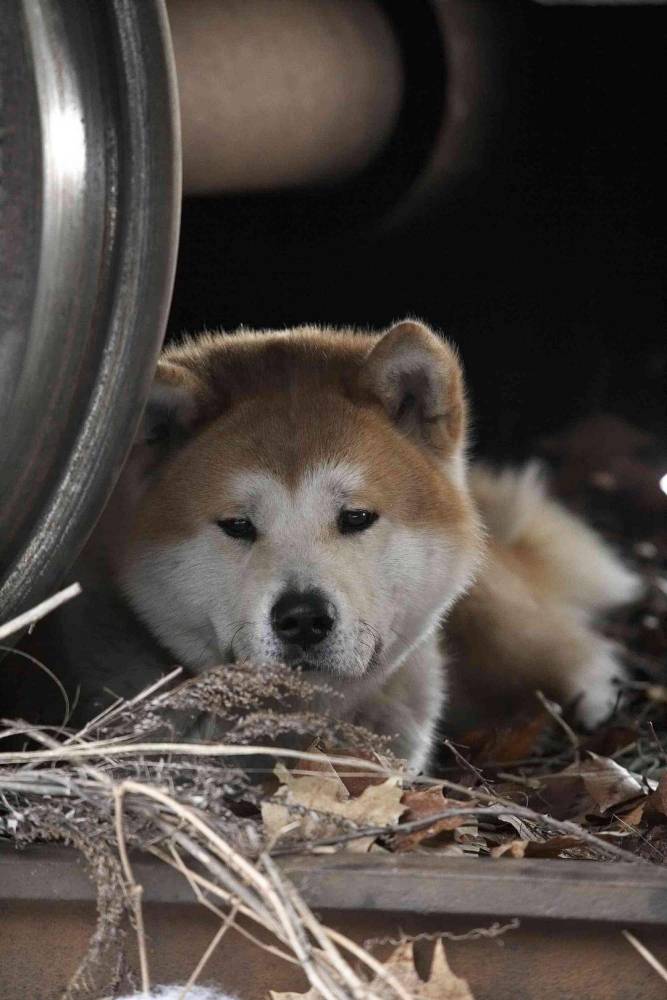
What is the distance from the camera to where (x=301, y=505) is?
188 centimetres

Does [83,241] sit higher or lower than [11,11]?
Result: lower

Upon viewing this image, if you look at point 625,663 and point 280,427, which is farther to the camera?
point 625,663

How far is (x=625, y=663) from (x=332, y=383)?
4.46ft

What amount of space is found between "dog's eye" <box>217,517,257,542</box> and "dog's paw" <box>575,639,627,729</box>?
4.19 ft

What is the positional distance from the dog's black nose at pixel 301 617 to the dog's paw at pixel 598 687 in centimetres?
128

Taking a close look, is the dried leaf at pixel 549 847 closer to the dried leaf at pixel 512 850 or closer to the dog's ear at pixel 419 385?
the dried leaf at pixel 512 850

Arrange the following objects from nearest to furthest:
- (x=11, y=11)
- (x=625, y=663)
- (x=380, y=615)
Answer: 1. (x=11, y=11)
2. (x=380, y=615)
3. (x=625, y=663)

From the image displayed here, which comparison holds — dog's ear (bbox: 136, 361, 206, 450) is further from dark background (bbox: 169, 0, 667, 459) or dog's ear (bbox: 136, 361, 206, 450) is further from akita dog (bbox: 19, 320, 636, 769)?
dark background (bbox: 169, 0, 667, 459)

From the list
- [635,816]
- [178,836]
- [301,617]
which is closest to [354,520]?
[301,617]

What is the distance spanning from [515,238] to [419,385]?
0.95 metres

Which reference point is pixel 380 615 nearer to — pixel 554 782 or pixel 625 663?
pixel 554 782

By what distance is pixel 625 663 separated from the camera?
10.1 feet

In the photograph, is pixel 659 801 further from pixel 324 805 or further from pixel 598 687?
pixel 598 687

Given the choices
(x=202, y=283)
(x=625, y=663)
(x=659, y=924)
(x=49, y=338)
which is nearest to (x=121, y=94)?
(x=49, y=338)
